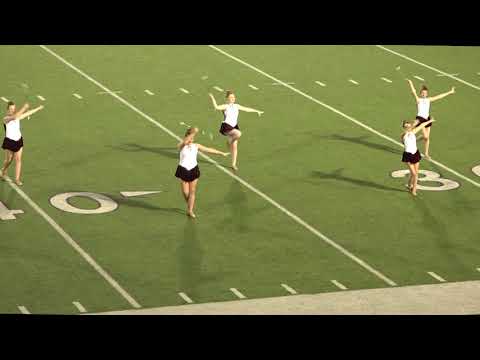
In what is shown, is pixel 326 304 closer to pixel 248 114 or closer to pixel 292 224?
pixel 292 224

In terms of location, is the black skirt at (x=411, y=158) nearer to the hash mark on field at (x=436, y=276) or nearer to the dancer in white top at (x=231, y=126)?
the dancer in white top at (x=231, y=126)

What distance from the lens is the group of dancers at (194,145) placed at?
23656 mm

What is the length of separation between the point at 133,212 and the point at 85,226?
1150 millimetres

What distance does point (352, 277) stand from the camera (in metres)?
21.3

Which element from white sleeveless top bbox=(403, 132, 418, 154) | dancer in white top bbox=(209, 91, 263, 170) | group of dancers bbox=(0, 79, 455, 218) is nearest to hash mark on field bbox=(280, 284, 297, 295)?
group of dancers bbox=(0, 79, 455, 218)

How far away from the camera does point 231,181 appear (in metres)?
25.9

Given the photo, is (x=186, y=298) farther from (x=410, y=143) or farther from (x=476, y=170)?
(x=476, y=170)

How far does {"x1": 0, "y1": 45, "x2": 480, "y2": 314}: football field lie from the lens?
69.6 ft

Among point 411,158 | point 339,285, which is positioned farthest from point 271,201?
point 339,285

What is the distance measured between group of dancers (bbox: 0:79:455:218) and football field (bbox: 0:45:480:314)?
371 mm

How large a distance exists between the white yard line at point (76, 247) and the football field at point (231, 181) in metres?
0.04

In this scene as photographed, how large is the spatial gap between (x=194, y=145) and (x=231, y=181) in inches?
91.6

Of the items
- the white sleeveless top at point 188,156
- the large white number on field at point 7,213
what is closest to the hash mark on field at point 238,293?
the white sleeveless top at point 188,156

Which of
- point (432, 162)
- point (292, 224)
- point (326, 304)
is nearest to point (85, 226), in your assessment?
point (292, 224)
